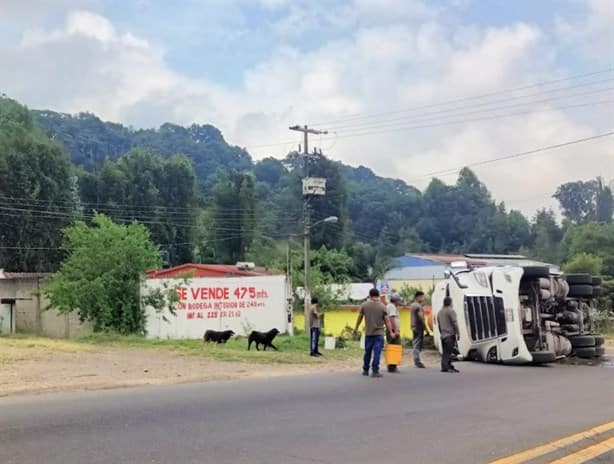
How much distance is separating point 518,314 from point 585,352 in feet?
9.41

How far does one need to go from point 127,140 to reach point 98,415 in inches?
4294

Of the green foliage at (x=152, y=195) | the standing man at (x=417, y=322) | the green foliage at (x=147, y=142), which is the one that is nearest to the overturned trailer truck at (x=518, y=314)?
the standing man at (x=417, y=322)

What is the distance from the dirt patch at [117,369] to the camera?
1398cm

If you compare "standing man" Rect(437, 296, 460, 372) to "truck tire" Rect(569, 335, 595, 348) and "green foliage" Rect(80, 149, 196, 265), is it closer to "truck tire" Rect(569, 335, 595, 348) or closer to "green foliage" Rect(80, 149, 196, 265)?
"truck tire" Rect(569, 335, 595, 348)

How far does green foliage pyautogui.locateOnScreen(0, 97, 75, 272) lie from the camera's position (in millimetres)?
60656

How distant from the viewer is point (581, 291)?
68.0 feet

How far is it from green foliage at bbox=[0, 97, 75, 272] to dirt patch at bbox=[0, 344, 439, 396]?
40.4 m

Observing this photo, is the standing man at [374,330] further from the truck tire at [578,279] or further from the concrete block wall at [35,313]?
the concrete block wall at [35,313]

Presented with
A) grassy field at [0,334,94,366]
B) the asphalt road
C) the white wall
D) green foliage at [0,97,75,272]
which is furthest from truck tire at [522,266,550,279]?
green foliage at [0,97,75,272]

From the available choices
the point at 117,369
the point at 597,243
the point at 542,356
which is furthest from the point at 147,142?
the point at 542,356

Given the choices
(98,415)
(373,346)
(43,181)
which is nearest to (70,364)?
(373,346)

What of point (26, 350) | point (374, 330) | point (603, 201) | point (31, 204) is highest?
point (603, 201)

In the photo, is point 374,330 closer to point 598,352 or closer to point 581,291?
point 581,291

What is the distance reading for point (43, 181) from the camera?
2440 inches
